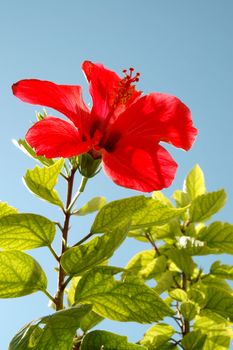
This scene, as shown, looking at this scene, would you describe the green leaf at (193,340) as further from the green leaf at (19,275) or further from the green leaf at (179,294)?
the green leaf at (19,275)

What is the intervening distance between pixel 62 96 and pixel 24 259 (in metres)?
0.45

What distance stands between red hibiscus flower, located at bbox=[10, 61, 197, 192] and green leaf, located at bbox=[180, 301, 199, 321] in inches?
29.1

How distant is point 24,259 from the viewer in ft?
3.88

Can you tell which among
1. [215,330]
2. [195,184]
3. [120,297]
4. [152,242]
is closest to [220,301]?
[215,330]

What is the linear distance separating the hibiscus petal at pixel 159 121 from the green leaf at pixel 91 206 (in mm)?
257

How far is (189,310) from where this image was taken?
1879mm

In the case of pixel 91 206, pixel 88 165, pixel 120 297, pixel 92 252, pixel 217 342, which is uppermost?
pixel 88 165

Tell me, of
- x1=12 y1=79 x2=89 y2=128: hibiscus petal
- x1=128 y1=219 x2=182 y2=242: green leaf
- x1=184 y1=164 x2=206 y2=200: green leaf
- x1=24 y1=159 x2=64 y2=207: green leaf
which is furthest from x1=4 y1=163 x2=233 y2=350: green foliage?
x1=184 y1=164 x2=206 y2=200: green leaf

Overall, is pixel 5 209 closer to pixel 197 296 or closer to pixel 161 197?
pixel 197 296

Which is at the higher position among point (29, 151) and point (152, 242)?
point (29, 151)

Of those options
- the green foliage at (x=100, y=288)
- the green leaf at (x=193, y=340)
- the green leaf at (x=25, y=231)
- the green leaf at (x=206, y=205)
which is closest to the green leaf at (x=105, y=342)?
the green foliage at (x=100, y=288)

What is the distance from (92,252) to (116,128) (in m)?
0.39

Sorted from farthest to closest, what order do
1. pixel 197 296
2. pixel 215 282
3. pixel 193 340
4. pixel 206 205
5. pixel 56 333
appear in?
pixel 206 205, pixel 215 282, pixel 197 296, pixel 193 340, pixel 56 333

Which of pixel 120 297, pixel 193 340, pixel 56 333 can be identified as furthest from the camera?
pixel 193 340
